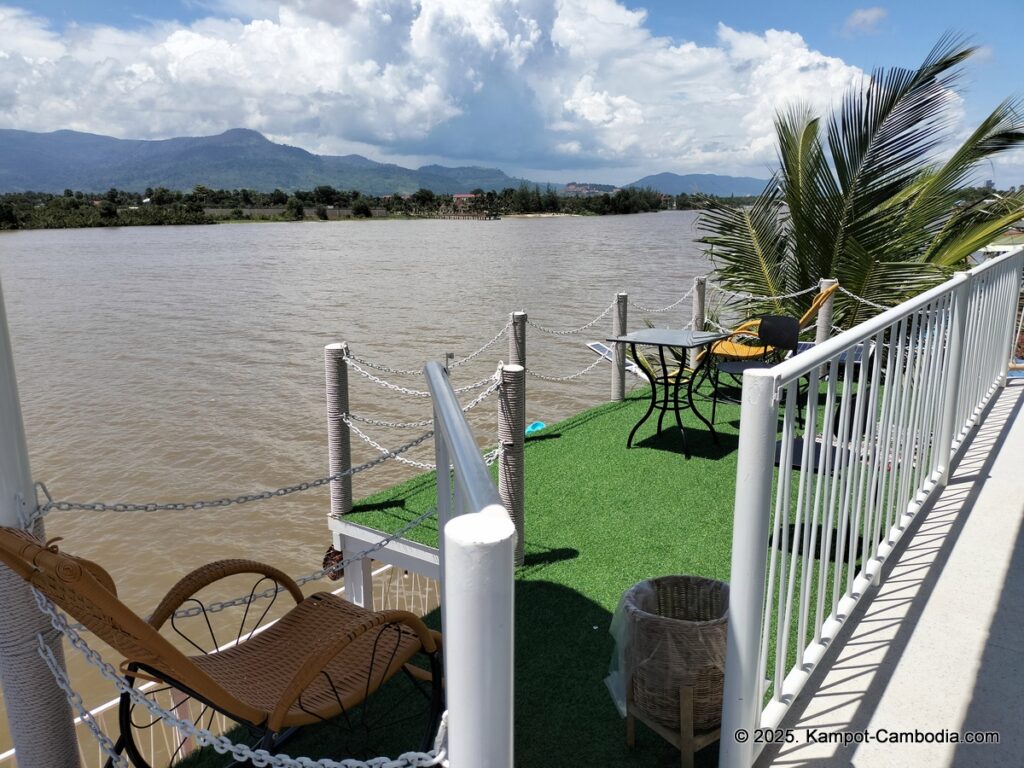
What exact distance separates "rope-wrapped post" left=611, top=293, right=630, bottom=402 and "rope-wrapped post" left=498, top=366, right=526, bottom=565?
3.70 metres

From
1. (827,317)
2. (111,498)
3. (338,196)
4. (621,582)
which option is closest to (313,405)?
(111,498)

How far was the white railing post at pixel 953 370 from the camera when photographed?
3.92 m

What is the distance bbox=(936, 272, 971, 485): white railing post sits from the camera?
154 inches

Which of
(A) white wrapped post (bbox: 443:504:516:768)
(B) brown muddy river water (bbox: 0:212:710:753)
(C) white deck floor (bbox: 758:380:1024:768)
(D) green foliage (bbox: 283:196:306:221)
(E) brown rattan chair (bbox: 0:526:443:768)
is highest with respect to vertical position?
(D) green foliage (bbox: 283:196:306:221)

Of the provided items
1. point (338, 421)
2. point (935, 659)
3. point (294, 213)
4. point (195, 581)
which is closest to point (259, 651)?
point (195, 581)

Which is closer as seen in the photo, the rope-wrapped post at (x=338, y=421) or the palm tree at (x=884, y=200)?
the rope-wrapped post at (x=338, y=421)

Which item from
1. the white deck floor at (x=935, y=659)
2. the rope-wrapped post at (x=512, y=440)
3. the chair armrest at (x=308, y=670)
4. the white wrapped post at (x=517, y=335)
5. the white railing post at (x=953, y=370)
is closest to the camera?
the chair armrest at (x=308, y=670)

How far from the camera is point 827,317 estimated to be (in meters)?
7.30

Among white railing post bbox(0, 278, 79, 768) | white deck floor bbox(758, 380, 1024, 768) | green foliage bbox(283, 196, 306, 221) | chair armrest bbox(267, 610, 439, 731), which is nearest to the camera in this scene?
white railing post bbox(0, 278, 79, 768)

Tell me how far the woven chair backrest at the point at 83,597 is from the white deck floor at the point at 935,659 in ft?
5.82

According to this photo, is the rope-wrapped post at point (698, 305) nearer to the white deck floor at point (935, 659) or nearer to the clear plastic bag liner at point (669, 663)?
the white deck floor at point (935, 659)

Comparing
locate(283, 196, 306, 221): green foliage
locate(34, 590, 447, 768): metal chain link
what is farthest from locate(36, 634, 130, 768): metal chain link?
locate(283, 196, 306, 221): green foliage

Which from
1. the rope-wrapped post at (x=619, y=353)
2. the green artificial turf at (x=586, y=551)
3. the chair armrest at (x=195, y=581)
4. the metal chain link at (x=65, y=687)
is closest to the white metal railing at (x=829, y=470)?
the green artificial turf at (x=586, y=551)

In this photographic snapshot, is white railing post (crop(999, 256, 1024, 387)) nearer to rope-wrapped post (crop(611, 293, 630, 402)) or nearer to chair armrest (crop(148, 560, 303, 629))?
rope-wrapped post (crop(611, 293, 630, 402))
